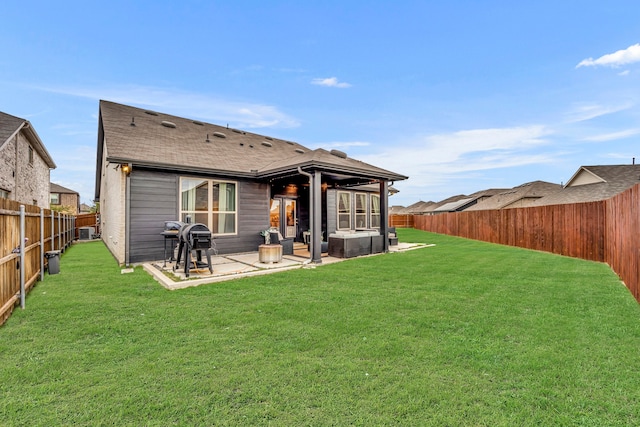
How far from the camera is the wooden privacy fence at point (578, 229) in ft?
15.7

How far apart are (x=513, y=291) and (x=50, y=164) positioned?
73.5 ft

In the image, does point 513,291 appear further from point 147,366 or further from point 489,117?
point 489,117

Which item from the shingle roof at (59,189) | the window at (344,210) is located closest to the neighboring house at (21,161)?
the window at (344,210)

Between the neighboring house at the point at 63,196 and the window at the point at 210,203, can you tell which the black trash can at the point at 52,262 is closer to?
the window at the point at 210,203

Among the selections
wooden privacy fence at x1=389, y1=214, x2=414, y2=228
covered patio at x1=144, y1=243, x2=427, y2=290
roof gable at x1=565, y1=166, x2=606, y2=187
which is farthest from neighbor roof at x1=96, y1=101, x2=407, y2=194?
wooden privacy fence at x1=389, y1=214, x2=414, y2=228

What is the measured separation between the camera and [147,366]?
8.05 ft

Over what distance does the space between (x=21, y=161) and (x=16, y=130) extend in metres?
2.56

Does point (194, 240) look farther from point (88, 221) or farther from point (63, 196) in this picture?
point (63, 196)

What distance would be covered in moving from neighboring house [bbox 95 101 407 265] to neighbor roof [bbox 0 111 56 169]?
2795mm

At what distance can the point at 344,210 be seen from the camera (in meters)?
13.3

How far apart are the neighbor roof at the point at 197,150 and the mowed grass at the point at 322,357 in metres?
3.86

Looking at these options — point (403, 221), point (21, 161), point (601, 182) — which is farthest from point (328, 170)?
point (403, 221)

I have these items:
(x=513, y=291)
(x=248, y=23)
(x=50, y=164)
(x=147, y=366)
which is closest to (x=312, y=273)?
(x=513, y=291)

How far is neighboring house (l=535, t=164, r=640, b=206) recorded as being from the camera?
14891 mm
